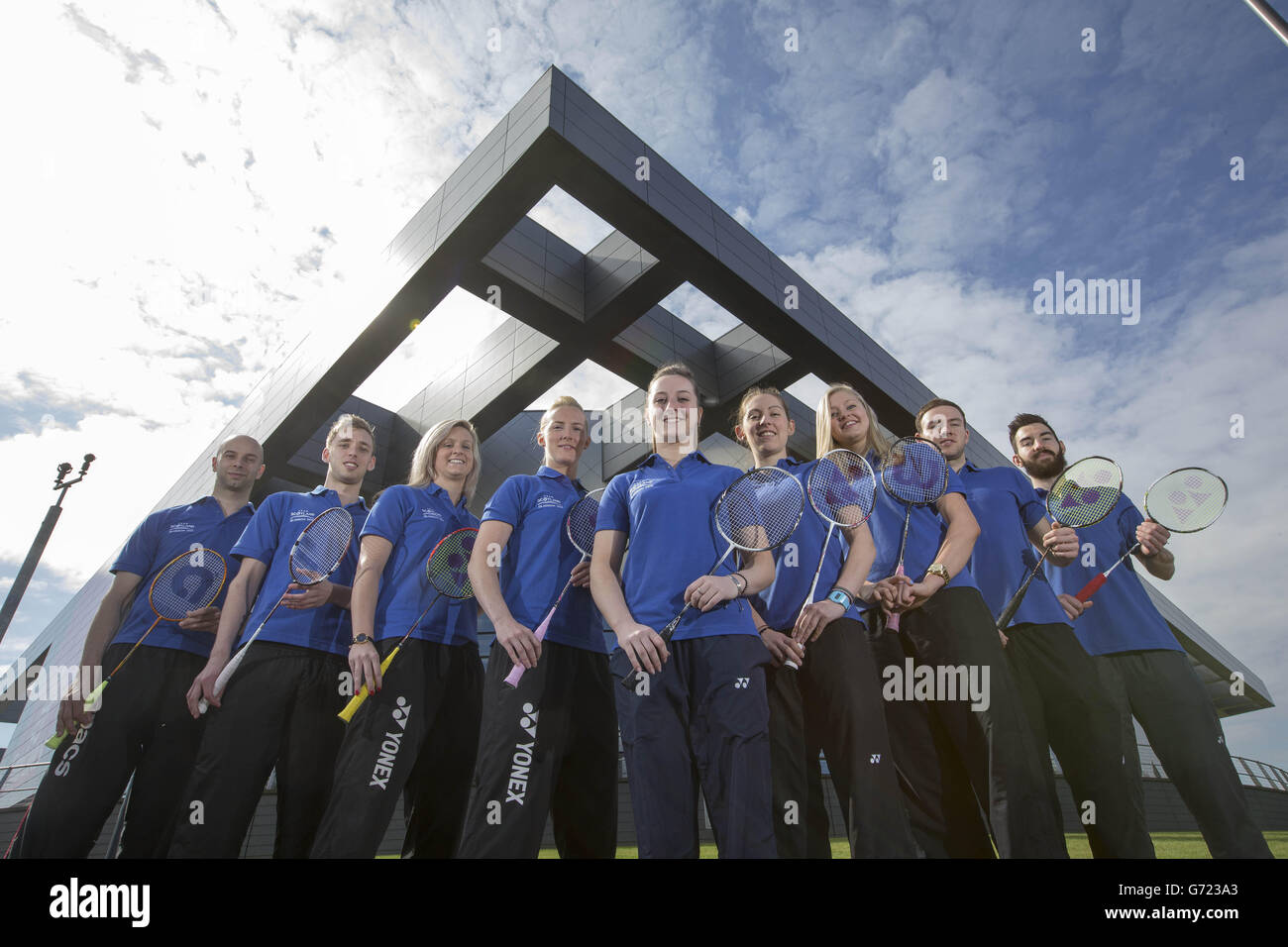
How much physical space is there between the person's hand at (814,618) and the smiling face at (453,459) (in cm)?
209

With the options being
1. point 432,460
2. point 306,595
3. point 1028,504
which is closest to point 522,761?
point 306,595

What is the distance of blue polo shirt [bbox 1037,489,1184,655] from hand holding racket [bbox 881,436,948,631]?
95 centimetres

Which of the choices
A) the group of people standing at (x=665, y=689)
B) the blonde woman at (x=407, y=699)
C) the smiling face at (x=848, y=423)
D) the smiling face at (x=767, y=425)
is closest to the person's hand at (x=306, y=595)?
the group of people standing at (x=665, y=689)

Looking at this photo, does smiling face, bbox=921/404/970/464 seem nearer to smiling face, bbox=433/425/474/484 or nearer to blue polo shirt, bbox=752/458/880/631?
blue polo shirt, bbox=752/458/880/631

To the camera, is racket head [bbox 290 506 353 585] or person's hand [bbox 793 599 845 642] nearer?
person's hand [bbox 793 599 845 642]

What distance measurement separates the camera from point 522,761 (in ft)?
8.26

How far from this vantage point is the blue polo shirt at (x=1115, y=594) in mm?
3449

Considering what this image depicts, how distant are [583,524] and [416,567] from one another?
2.91ft

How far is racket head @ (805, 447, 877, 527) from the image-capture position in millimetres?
3086

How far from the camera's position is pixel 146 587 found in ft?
13.2

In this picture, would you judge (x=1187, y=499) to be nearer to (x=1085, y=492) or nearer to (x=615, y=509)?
(x=1085, y=492)

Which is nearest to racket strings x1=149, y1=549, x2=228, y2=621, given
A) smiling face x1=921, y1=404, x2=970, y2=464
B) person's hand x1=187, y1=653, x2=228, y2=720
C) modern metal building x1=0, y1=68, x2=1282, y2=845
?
person's hand x1=187, y1=653, x2=228, y2=720
